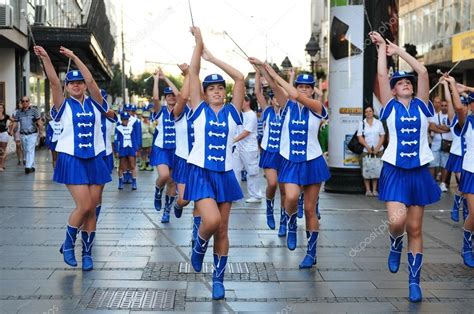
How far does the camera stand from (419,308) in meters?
6.75

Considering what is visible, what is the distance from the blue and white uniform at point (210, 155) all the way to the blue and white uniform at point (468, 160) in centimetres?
290

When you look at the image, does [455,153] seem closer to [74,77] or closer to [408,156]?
[408,156]

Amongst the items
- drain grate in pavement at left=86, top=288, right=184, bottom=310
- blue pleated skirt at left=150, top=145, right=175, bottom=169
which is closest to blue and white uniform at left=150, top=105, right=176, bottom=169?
blue pleated skirt at left=150, top=145, right=175, bottom=169

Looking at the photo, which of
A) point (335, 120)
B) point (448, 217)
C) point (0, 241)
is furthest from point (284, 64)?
point (0, 241)

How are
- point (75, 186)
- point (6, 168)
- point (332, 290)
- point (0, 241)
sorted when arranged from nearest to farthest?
1. point (332, 290)
2. point (75, 186)
3. point (0, 241)
4. point (6, 168)

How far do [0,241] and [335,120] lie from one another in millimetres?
8594

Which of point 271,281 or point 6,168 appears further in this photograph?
point 6,168

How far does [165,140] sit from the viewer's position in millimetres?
12188

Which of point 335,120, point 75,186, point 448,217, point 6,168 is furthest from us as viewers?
point 6,168

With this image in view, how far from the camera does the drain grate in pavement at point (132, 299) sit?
22.0ft

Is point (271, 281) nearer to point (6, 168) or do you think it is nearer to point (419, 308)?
point (419, 308)

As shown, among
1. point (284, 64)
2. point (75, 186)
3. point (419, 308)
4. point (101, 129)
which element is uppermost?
point (284, 64)

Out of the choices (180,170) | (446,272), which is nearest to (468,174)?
(446,272)
